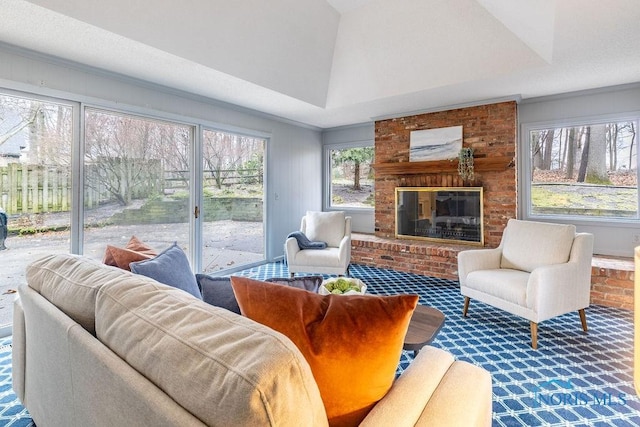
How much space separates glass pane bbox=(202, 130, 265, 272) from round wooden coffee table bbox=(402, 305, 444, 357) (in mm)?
3091

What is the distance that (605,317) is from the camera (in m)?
3.02

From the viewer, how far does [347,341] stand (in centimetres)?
80

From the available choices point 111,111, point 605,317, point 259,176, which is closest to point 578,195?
point 605,317

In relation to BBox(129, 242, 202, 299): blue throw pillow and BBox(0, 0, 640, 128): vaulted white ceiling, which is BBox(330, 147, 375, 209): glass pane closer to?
BBox(0, 0, 640, 128): vaulted white ceiling

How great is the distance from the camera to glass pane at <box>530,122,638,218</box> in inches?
151

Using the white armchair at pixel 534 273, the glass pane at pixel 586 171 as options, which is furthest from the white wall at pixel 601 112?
the white armchair at pixel 534 273

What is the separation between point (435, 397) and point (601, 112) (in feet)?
15.0

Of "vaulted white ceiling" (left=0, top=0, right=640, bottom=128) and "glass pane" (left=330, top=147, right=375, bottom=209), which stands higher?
"vaulted white ceiling" (left=0, top=0, right=640, bottom=128)

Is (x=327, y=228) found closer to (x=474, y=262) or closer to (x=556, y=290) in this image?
(x=474, y=262)

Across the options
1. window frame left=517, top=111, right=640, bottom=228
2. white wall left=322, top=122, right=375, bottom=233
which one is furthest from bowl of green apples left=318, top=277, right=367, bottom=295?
white wall left=322, top=122, right=375, bottom=233

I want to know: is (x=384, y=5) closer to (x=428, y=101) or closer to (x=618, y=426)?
(x=428, y=101)

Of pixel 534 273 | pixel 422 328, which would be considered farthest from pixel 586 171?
pixel 422 328

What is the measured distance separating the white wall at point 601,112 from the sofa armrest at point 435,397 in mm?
4033

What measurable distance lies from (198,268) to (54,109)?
2.20 metres
